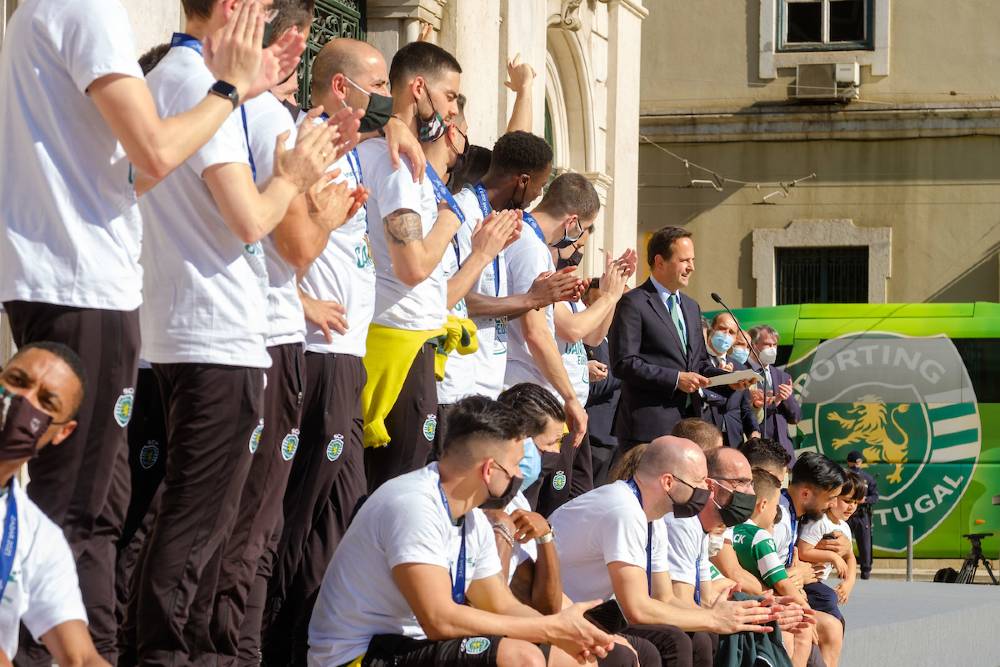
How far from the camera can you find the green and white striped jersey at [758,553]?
7.93m

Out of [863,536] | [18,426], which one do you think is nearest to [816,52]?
[863,536]

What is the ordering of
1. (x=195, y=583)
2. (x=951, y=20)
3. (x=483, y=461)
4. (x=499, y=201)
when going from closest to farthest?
(x=195, y=583) < (x=483, y=461) < (x=499, y=201) < (x=951, y=20)

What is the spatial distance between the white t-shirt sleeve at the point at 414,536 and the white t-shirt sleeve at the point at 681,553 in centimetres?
221

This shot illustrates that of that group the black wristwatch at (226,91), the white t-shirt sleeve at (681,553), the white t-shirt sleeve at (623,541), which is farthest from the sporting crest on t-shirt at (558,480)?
the black wristwatch at (226,91)

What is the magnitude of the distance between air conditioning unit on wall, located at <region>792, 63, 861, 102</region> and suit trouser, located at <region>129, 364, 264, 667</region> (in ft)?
67.3

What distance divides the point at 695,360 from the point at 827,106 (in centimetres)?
1549

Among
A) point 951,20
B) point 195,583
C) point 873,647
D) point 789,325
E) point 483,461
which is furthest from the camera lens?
point 951,20

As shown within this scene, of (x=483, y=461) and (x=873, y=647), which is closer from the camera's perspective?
(x=483, y=461)

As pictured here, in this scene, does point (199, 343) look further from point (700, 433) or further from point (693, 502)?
point (700, 433)

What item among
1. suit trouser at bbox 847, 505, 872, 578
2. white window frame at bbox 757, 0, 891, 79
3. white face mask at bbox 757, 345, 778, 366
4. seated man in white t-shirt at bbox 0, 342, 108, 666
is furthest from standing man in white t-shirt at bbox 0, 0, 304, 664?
white window frame at bbox 757, 0, 891, 79

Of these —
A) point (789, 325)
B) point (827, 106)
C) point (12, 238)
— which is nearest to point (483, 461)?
point (12, 238)

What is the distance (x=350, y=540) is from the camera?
5.11m

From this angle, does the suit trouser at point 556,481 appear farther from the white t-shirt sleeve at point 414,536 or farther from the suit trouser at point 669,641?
the white t-shirt sleeve at point 414,536

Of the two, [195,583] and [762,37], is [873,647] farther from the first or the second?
[762,37]
